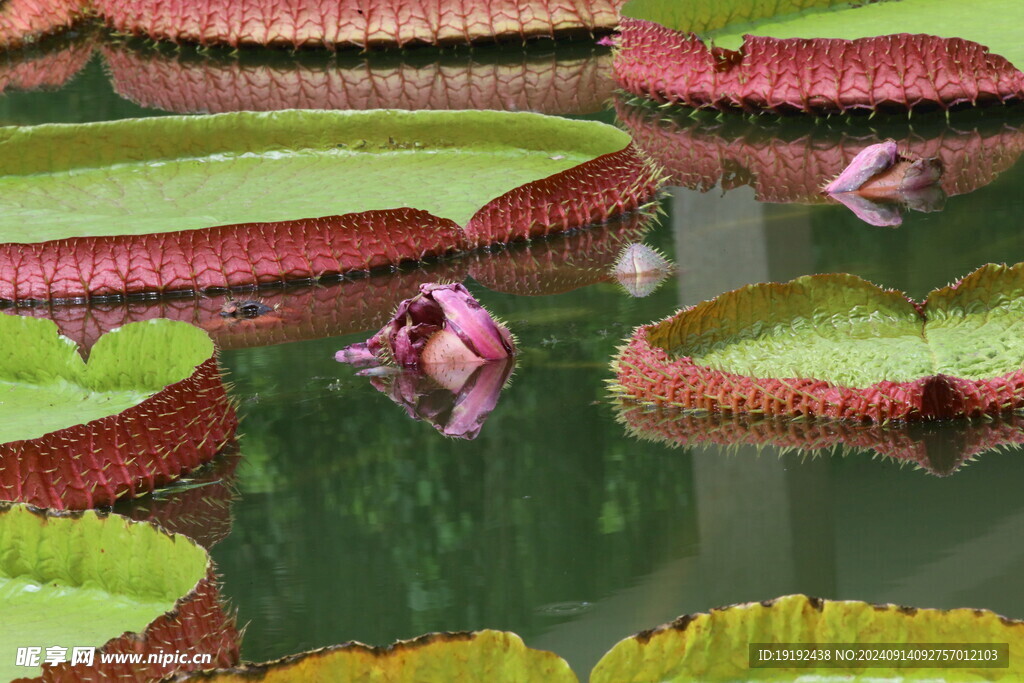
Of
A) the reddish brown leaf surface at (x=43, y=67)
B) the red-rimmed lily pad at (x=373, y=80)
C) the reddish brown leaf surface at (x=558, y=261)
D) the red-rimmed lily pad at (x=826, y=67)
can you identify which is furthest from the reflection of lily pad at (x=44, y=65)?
the reddish brown leaf surface at (x=558, y=261)

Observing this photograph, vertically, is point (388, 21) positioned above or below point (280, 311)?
above

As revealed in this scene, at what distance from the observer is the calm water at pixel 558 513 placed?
2.54 metres

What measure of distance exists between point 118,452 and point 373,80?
457 centimetres

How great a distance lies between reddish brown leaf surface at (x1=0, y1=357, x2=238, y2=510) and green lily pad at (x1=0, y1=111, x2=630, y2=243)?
5.54ft

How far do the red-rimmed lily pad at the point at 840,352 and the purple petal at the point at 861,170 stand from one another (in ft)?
5.41

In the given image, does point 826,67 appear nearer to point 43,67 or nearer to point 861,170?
point 861,170

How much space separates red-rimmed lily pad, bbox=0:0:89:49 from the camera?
8562 millimetres

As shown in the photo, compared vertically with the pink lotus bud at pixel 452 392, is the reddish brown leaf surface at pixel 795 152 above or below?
above

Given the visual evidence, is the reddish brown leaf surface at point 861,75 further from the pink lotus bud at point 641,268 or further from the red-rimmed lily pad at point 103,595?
the red-rimmed lily pad at point 103,595

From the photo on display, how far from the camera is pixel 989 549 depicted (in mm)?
Result: 2656

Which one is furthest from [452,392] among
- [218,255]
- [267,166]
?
[267,166]

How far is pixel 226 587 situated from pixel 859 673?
3.70 feet

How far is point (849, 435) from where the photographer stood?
3.21m

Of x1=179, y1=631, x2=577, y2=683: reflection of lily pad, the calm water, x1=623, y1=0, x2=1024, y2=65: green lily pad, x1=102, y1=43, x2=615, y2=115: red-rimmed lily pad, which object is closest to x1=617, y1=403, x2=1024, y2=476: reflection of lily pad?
the calm water
